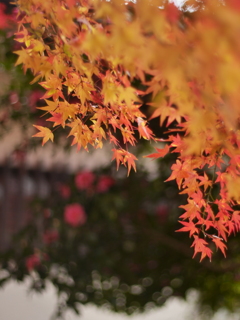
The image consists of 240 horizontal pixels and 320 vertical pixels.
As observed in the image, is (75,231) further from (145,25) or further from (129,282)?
(145,25)

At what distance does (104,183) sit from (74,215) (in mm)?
180

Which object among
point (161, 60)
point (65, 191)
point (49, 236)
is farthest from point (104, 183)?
point (161, 60)

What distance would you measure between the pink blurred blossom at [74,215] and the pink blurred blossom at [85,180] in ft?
0.26

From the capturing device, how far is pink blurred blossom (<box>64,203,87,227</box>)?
1.67m

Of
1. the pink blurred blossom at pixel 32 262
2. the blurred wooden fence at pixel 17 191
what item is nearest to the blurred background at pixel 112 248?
the pink blurred blossom at pixel 32 262

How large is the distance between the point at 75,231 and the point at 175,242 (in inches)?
16.8

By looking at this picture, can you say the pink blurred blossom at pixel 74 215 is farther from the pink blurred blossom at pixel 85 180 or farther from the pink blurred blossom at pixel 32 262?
the pink blurred blossom at pixel 32 262

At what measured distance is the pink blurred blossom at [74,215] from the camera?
1.67 metres

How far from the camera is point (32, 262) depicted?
163cm

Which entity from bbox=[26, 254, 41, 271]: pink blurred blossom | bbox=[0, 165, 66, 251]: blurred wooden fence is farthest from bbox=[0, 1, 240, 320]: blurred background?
bbox=[0, 165, 66, 251]: blurred wooden fence

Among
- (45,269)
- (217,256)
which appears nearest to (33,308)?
(45,269)

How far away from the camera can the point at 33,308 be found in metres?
2.42

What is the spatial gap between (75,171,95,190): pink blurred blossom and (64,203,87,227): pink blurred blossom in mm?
79

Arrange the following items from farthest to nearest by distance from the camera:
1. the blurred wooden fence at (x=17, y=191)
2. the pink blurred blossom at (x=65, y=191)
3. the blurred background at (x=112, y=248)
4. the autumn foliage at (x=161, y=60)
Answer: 1. the blurred wooden fence at (x=17, y=191)
2. the pink blurred blossom at (x=65, y=191)
3. the blurred background at (x=112, y=248)
4. the autumn foliage at (x=161, y=60)
